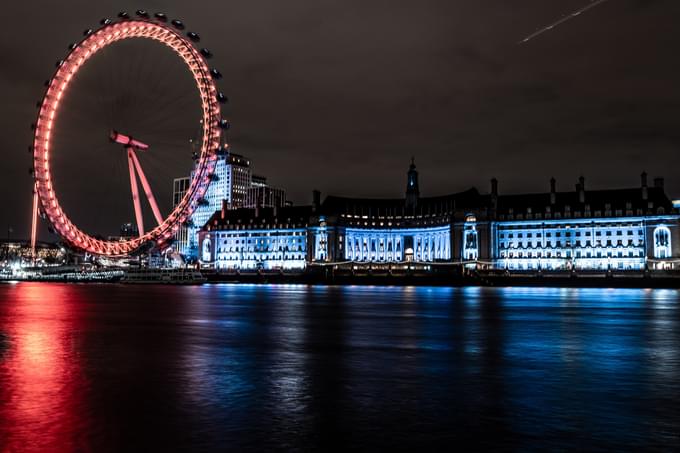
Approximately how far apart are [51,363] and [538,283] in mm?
102434

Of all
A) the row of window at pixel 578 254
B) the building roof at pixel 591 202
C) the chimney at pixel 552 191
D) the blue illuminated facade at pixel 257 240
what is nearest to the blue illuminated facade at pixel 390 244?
the blue illuminated facade at pixel 257 240

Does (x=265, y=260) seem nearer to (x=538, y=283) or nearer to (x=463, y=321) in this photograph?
(x=538, y=283)

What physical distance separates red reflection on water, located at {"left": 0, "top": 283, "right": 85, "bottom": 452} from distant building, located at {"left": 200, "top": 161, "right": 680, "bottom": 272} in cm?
11898

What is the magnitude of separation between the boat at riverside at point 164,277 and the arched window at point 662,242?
8931cm

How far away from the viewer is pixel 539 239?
151875mm

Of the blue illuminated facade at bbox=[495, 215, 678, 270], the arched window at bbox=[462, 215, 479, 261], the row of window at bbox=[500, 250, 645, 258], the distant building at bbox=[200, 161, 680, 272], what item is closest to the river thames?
the distant building at bbox=[200, 161, 680, 272]

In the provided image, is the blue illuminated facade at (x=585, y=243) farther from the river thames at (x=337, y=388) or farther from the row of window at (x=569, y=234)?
the river thames at (x=337, y=388)

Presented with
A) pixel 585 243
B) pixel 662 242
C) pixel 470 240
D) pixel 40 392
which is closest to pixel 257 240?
pixel 470 240

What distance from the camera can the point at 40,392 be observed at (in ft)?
55.4

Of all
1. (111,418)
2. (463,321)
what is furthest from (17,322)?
(111,418)

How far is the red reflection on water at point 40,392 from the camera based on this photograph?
1251cm

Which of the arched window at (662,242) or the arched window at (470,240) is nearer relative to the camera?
the arched window at (662,242)

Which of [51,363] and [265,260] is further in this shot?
[265,260]

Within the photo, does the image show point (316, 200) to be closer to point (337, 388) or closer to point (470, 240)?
point (470, 240)
